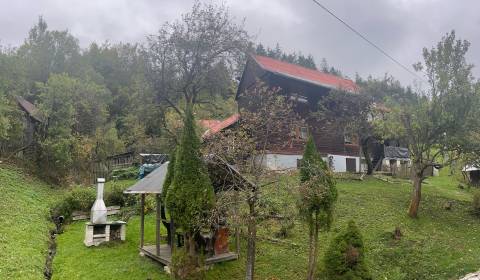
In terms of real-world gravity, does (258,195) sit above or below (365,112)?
below

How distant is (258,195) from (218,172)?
2.40 meters

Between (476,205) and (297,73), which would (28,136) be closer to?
(297,73)

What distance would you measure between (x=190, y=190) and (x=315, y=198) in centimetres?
333

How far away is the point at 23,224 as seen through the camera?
556 inches

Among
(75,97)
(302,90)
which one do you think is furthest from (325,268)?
(75,97)

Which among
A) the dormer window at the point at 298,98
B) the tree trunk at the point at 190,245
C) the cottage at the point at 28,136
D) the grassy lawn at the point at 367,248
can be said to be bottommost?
the grassy lawn at the point at 367,248

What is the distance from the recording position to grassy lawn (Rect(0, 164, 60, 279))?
408 inches

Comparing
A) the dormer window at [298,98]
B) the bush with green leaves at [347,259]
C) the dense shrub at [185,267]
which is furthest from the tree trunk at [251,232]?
the dormer window at [298,98]

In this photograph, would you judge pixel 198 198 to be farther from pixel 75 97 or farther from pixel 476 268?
pixel 75 97

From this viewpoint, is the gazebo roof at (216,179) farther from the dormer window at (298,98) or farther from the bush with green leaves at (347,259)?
the dormer window at (298,98)

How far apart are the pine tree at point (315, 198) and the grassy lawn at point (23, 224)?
23.6 feet

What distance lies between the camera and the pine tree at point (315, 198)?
10328 mm

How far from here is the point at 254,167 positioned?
10.4 m

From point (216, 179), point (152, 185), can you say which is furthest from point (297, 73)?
point (152, 185)
